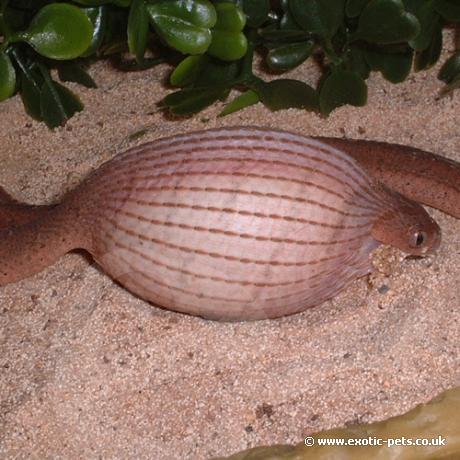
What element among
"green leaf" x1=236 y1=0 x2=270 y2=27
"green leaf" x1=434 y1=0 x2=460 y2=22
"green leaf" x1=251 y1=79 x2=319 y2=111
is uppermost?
"green leaf" x1=236 y1=0 x2=270 y2=27

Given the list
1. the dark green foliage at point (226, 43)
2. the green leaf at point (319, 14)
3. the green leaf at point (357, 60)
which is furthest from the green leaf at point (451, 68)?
the green leaf at point (319, 14)

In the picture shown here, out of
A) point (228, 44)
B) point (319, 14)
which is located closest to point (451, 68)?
point (319, 14)

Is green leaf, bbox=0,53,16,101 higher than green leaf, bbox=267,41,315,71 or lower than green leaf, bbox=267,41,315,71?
higher

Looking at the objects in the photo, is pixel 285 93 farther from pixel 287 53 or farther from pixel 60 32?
pixel 60 32

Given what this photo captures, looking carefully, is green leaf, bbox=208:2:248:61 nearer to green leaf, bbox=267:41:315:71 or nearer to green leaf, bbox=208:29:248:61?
green leaf, bbox=208:29:248:61

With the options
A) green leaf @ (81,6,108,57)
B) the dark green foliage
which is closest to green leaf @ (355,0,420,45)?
the dark green foliage

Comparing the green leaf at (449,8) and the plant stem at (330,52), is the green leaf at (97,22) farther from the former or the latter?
the green leaf at (449,8)

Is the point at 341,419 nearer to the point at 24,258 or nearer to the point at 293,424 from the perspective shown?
the point at 293,424

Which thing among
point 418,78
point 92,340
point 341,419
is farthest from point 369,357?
point 418,78
